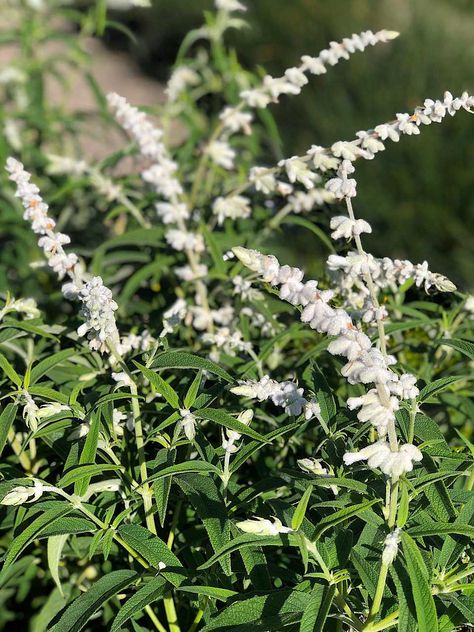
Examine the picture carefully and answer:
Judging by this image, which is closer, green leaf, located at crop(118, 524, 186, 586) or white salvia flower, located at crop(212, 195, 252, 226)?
green leaf, located at crop(118, 524, 186, 586)

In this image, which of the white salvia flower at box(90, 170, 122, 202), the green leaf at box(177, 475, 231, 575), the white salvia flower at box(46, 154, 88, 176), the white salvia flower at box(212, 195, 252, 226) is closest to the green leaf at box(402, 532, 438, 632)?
the green leaf at box(177, 475, 231, 575)

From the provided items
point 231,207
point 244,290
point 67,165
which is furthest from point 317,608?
point 67,165

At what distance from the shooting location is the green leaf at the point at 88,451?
4.10 feet

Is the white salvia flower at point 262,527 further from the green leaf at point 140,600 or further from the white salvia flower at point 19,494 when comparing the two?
the white salvia flower at point 19,494

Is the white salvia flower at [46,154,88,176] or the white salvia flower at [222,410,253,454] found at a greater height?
the white salvia flower at [222,410,253,454]

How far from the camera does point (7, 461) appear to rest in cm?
168

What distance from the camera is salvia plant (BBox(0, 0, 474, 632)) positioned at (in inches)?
43.9

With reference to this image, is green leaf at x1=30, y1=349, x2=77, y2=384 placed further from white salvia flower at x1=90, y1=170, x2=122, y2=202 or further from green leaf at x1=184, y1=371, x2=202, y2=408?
white salvia flower at x1=90, y1=170, x2=122, y2=202

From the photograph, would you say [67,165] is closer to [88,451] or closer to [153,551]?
[88,451]

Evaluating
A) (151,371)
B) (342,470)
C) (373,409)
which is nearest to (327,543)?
(342,470)

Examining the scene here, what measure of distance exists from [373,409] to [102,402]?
466 millimetres

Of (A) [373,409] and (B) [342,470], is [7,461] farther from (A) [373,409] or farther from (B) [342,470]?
(A) [373,409]

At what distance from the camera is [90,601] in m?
1.23

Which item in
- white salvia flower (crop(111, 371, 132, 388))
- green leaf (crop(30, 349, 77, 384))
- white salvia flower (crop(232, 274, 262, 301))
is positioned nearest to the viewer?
white salvia flower (crop(111, 371, 132, 388))
